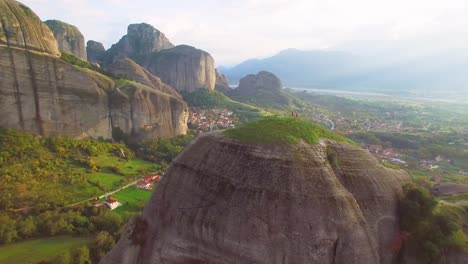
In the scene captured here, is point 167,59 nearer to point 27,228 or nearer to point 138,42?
point 138,42

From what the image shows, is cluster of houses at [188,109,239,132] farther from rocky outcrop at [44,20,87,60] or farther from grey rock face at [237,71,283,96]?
grey rock face at [237,71,283,96]

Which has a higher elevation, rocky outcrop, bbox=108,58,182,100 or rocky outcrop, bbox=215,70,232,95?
rocky outcrop, bbox=108,58,182,100

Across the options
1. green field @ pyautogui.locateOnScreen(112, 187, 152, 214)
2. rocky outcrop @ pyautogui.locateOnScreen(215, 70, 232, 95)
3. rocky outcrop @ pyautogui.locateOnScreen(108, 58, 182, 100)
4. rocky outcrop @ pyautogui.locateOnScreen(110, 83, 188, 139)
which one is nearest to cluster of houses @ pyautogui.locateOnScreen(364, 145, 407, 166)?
rocky outcrop @ pyautogui.locateOnScreen(110, 83, 188, 139)

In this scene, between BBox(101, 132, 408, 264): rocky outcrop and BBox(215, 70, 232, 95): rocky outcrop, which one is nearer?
BBox(101, 132, 408, 264): rocky outcrop

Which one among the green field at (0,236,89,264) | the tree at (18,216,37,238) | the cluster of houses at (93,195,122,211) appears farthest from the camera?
the cluster of houses at (93,195,122,211)

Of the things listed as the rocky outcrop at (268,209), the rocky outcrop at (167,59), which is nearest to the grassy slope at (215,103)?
the rocky outcrop at (167,59)

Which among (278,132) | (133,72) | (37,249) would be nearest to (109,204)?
(37,249)
